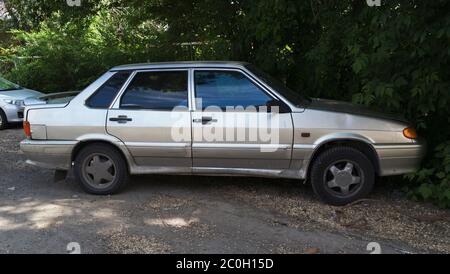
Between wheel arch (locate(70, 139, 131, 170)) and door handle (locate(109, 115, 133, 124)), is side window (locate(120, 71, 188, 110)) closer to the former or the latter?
door handle (locate(109, 115, 133, 124))

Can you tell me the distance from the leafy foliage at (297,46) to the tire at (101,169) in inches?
111

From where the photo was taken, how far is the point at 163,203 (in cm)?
562

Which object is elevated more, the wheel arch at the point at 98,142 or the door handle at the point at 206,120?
the door handle at the point at 206,120

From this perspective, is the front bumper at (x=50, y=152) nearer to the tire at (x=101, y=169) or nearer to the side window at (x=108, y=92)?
the tire at (x=101, y=169)

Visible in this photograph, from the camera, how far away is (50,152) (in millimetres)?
5902

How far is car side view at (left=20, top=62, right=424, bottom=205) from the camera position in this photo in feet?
17.6

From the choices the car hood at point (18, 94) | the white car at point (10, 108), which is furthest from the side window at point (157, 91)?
the car hood at point (18, 94)

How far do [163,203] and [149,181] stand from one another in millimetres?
959

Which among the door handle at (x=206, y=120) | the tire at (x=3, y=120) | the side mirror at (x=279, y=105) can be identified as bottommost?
the tire at (x=3, y=120)

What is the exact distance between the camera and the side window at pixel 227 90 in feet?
18.1

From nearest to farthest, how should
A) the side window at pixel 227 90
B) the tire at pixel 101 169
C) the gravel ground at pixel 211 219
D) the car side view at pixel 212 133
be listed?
the gravel ground at pixel 211 219, the car side view at pixel 212 133, the side window at pixel 227 90, the tire at pixel 101 169

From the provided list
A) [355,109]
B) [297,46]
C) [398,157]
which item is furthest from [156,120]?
[297,46]

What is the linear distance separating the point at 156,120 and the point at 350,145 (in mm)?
2154

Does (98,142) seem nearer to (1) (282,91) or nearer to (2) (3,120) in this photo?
(1) (282,91)
